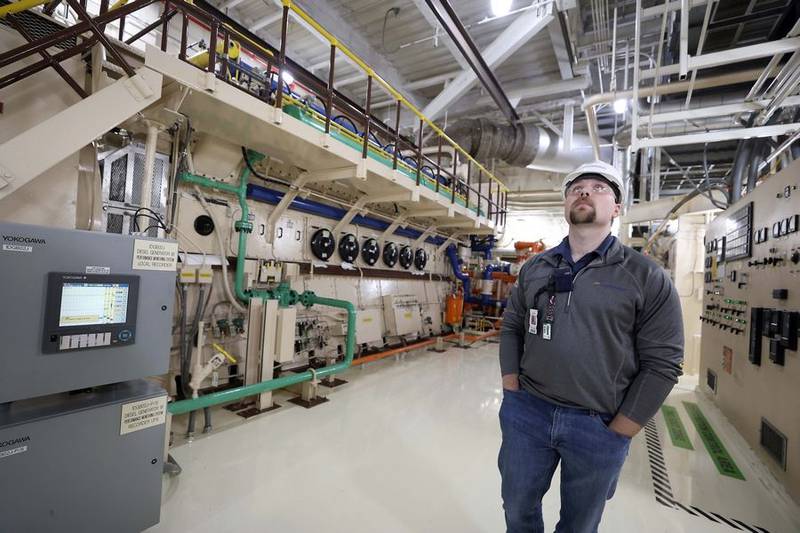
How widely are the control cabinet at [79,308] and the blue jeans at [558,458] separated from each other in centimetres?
203

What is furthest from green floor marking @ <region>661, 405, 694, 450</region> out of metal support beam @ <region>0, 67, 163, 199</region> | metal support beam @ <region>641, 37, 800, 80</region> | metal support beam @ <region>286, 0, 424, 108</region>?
metal support beam @ <region>286, 0, 424, 108</region>

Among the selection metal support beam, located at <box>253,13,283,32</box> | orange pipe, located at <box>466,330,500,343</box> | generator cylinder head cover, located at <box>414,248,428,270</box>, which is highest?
metal support beam, located at <box>253,13,283,32</box>

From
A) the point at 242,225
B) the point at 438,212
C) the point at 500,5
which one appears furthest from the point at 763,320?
the point at 242,225

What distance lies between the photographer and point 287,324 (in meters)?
4.26

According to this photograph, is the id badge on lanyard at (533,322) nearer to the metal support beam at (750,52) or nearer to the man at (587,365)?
the man at (587,365)

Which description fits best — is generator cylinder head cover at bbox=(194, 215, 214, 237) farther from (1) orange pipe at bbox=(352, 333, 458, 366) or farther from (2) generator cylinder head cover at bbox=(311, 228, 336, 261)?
(1) orange pipe at bbox=(352, 333, 458, 366)

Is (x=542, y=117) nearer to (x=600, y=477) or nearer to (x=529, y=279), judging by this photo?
(x=529, y=279)

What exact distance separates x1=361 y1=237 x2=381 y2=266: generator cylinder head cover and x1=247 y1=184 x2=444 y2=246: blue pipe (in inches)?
12.9

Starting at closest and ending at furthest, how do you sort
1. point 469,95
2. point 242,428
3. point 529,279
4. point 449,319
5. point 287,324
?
point 529,279 < point 242,428 < point 287,324 < point 469,95 < point 449,319

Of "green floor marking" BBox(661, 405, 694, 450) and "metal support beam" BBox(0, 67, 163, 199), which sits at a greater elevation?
"metal support beam" BBox(0, 67, 163, 199)

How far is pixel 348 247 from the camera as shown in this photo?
634 centimetres

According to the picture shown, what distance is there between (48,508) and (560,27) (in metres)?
7.69

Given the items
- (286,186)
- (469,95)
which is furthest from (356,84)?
(286,186)

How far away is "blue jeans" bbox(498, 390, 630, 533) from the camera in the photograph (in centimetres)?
155
